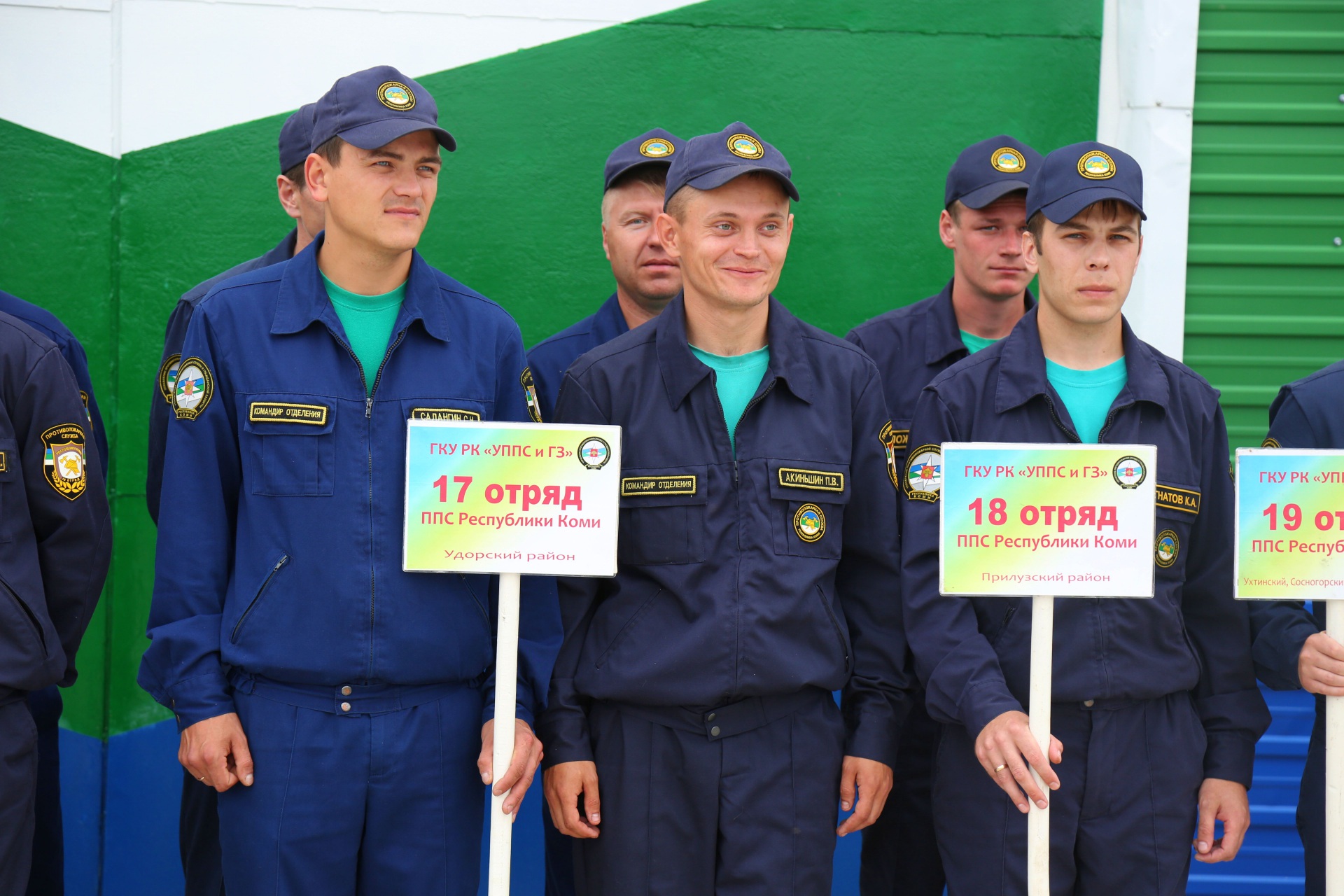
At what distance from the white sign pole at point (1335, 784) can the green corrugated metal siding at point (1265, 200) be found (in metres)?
1.81

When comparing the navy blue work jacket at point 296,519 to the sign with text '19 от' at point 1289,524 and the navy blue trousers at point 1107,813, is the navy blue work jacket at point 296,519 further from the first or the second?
the sign with text '19 от' at point 1289,524

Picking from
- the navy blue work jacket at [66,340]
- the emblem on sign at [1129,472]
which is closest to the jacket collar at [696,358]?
the emblem on sign at [1129,472]

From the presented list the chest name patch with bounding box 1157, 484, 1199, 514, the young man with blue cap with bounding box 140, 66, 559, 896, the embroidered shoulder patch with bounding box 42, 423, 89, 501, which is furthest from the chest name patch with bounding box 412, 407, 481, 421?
the chest name patch with bounding box 1157, 484, 1199, 514

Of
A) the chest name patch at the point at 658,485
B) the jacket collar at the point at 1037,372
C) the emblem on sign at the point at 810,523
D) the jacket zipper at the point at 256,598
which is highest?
the jacket collar at the point at 1037,372

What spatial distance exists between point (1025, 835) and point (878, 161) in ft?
7.55

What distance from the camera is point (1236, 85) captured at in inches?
158

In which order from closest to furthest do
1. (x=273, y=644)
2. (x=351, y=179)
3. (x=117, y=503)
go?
1. (x=273, y=644)
2. (x=351, y=179)
3. (x=117, y=503)

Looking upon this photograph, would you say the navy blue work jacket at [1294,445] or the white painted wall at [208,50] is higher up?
the white painted wall at [208,50]

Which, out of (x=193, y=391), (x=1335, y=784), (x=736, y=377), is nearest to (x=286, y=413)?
(x=193, y=391)

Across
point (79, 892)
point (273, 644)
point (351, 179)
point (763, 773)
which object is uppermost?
point (351, 179)

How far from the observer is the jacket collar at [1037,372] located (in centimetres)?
249

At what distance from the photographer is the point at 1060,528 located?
2207mm

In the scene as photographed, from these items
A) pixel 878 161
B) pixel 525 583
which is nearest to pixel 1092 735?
pixel 525 583

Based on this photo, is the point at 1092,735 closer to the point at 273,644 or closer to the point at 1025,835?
the point at 1025,835
